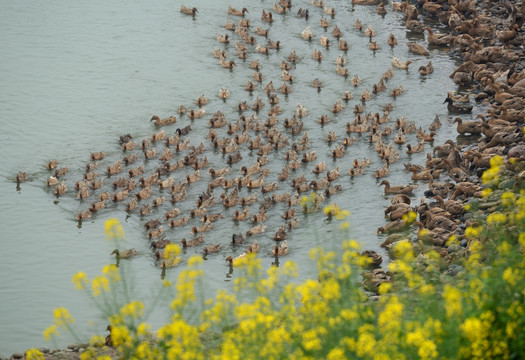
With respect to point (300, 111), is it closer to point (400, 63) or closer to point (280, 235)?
point (400, 63)

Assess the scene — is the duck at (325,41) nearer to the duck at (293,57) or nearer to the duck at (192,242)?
the duck at (293,57)

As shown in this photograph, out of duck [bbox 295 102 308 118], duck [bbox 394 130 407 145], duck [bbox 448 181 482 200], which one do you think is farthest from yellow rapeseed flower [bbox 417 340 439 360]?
duck [bbox 295 102 308 118]

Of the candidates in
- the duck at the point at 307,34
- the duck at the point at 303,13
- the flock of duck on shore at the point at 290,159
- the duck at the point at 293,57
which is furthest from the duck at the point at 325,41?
the duck at the point at 303,13

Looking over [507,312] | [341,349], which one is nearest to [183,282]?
[341,349]

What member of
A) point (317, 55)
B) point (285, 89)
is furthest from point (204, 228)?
point (317, 55)

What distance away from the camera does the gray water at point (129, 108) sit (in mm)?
29859

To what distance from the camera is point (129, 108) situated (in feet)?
135

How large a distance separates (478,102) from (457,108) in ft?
4.85

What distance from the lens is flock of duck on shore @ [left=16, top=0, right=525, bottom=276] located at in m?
31.7

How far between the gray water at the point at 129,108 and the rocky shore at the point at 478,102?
1123mm

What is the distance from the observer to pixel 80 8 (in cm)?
5256

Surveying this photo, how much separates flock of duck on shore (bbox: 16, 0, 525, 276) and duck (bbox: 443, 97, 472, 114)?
0.04 m

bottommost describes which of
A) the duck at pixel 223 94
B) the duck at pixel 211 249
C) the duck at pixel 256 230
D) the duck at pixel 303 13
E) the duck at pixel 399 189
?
the duck at pixel 211 249

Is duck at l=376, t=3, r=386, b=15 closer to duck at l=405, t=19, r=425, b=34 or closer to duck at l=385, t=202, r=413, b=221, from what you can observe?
duck at l=405, t=19, r=425, b=34
